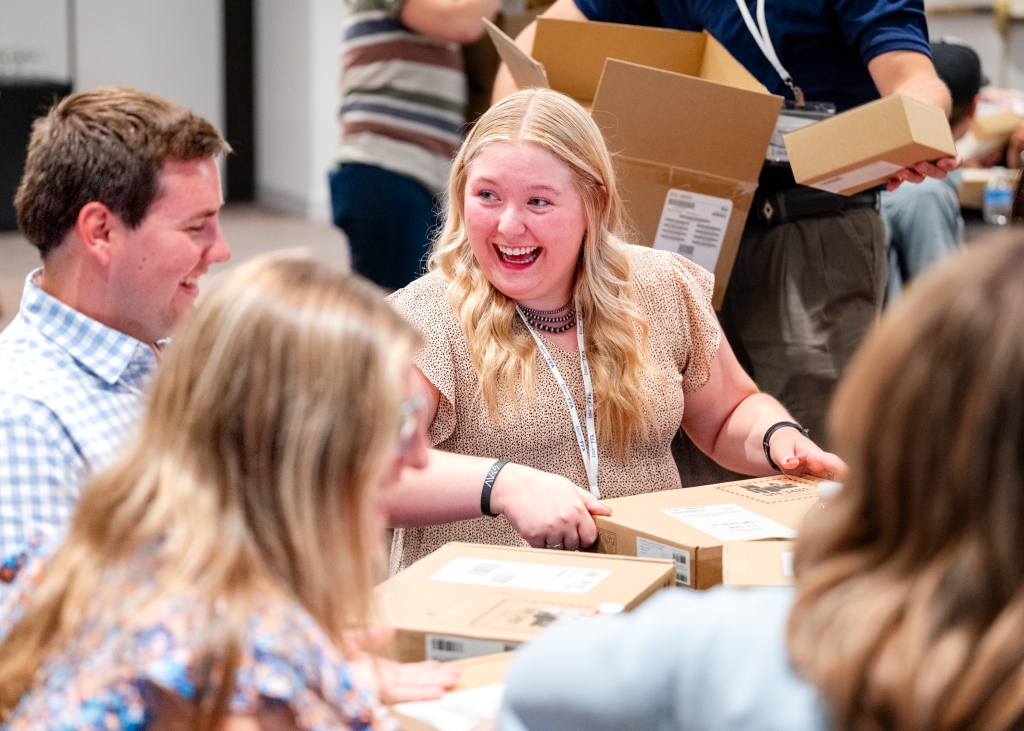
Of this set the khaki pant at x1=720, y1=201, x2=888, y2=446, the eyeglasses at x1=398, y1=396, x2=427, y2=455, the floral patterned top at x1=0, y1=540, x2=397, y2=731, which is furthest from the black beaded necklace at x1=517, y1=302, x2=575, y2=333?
the floral patterned top at x1=0, y1=540, x2=397, y2=731

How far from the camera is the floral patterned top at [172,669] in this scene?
884 mm

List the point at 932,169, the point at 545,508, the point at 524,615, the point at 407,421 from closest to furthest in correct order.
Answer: the point at 407,421 < the point at 524,615 < the point at 545,508 < the point at 932,169

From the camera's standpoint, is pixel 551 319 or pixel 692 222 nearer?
pixel 551 319

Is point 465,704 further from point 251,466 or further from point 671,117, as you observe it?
point 671,117

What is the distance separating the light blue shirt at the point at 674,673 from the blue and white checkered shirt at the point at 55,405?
551 millimetres

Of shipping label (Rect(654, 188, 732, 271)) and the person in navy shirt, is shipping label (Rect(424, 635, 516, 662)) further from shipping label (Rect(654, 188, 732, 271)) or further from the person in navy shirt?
the person in navy shirt

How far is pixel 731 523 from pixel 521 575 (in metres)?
0.33

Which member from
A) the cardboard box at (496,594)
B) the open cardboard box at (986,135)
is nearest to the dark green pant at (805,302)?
the cardboard box at (496,594)

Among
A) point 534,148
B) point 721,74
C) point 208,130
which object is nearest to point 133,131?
point 208,130

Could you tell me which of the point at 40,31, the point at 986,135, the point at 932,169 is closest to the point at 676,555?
the point at 932,169

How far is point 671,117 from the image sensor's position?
7.50ft

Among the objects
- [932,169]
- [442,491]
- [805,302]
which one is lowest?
[442,491]

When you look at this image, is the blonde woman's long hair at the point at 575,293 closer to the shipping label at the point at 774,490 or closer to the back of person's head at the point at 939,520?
the shipping label at the point at 774,490

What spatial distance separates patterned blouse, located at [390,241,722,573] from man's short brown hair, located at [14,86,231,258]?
1.66 feet
